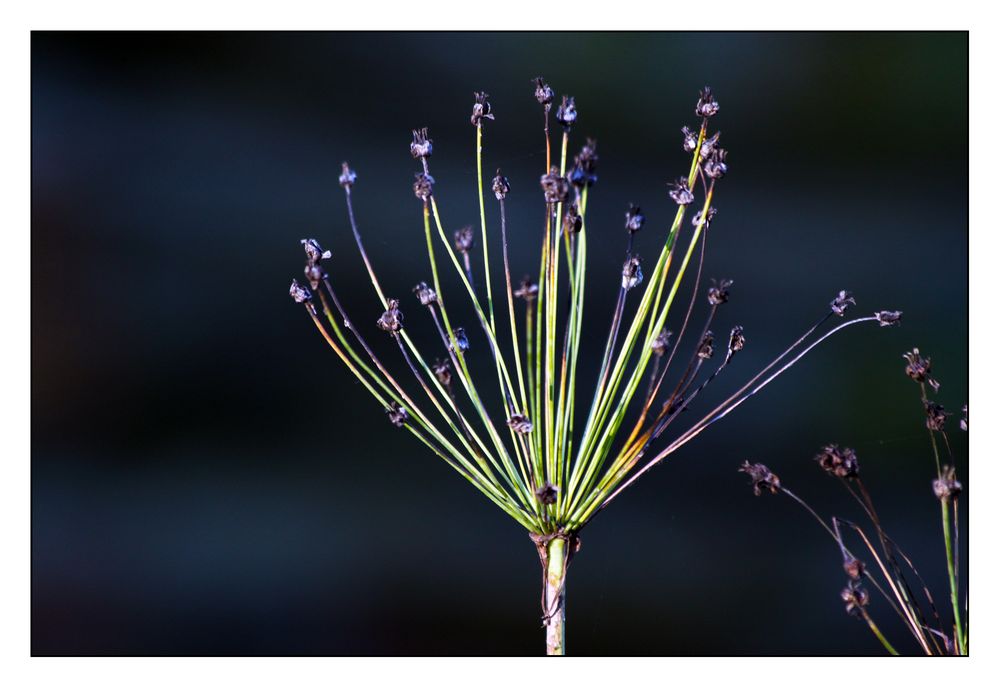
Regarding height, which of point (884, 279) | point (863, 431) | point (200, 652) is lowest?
point (200, 652)

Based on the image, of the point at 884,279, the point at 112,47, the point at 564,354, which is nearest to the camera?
the point at 564,354

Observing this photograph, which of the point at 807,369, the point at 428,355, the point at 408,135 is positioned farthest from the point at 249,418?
the point at 807,369

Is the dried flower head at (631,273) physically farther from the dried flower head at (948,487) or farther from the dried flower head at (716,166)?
the dried flower head at (948,487)


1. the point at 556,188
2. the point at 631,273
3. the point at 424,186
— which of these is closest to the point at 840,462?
the point at 631,273

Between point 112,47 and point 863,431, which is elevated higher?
point 112,47

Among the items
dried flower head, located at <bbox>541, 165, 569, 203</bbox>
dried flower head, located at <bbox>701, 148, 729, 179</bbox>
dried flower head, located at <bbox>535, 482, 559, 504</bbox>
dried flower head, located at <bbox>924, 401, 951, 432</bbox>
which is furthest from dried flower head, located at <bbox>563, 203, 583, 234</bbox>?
dried flower head, located at <bbox>924, 401, 951, 432</bbox>

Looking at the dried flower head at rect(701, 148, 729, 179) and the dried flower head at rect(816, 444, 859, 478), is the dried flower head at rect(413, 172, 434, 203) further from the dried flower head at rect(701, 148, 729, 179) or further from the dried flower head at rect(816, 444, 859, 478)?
the dried flower head at rect(816, 444, 859, 478)

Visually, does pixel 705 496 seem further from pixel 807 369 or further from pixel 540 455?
pixel 540 455

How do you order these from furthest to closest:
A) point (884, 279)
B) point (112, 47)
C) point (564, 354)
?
point (884, 279) → point (112, 47) → point (564, 354)

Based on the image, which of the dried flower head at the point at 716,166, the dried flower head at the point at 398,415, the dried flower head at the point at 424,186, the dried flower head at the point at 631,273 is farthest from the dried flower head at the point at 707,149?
the dried flower head at the point at 398,415
